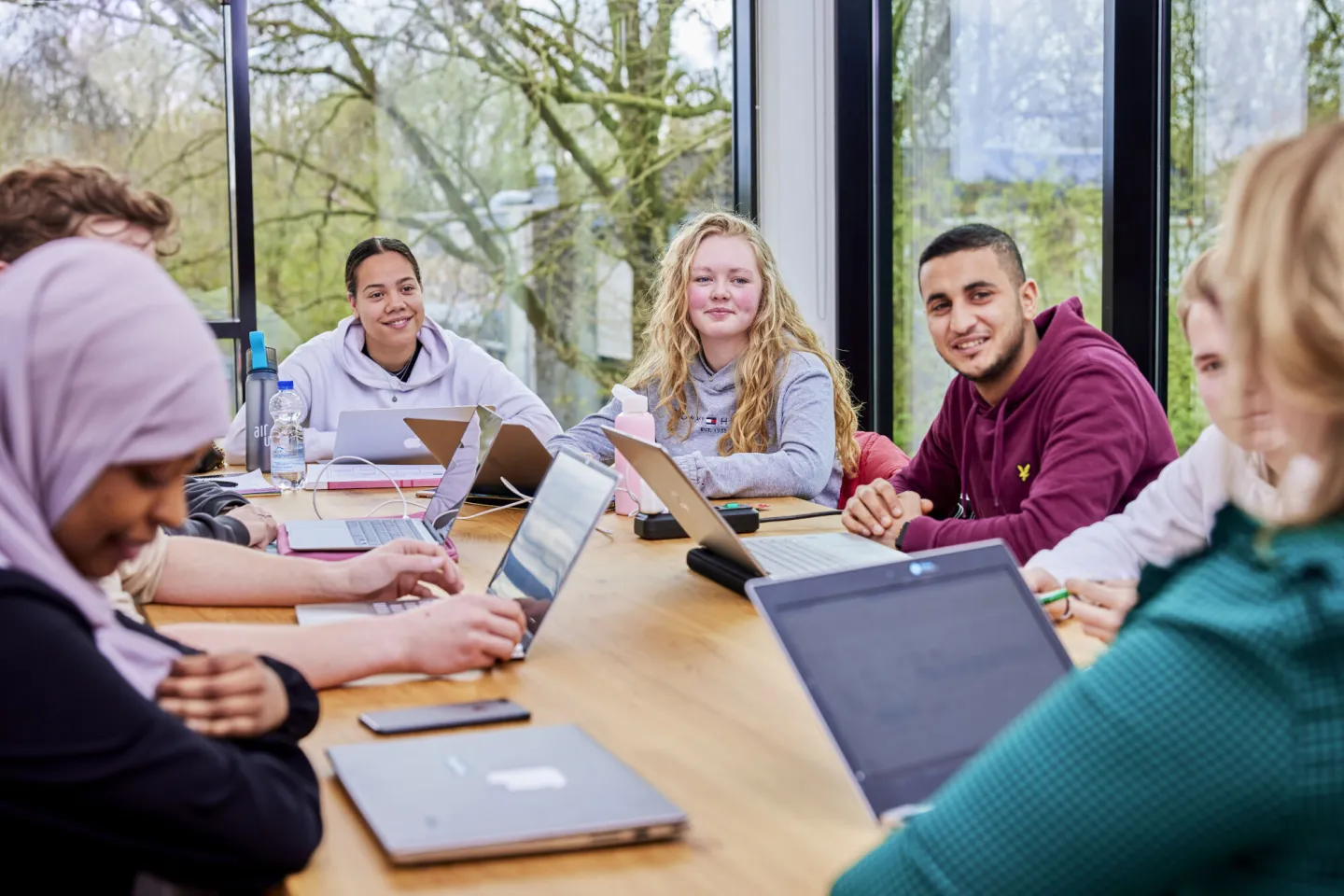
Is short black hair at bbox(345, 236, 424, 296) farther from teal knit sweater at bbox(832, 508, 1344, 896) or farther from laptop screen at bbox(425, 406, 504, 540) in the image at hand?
teal knit sweater at bbox(832, 508, 1344, 896)

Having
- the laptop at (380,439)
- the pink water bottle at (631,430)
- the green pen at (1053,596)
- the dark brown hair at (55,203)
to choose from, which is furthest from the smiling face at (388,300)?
the green pen at (1053,596)

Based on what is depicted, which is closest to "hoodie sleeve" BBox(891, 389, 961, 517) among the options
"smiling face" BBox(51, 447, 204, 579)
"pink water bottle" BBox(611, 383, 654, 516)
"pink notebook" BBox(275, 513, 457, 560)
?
"pink water bottle" BBox(611, 383, 654, 516)

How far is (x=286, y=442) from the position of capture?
3092 millimetres

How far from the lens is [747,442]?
10.1 ft

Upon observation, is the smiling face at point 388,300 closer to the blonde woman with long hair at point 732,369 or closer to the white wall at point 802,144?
the blonde woman with long hair at point 732,369

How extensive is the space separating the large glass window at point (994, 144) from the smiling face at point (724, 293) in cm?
123

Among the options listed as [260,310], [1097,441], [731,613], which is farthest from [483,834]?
[260,310]

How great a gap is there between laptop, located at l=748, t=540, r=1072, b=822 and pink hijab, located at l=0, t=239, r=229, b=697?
1.67 feet

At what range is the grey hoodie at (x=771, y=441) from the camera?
2.74m

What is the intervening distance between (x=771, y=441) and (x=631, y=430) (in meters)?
0.74

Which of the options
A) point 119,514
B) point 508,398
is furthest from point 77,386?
point 508,398

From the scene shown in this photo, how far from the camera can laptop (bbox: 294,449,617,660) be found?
1.54 meters

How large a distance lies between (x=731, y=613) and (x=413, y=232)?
11.7 ft

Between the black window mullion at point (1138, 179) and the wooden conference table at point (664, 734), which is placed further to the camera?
the black window mullion at point (1138, 179)
